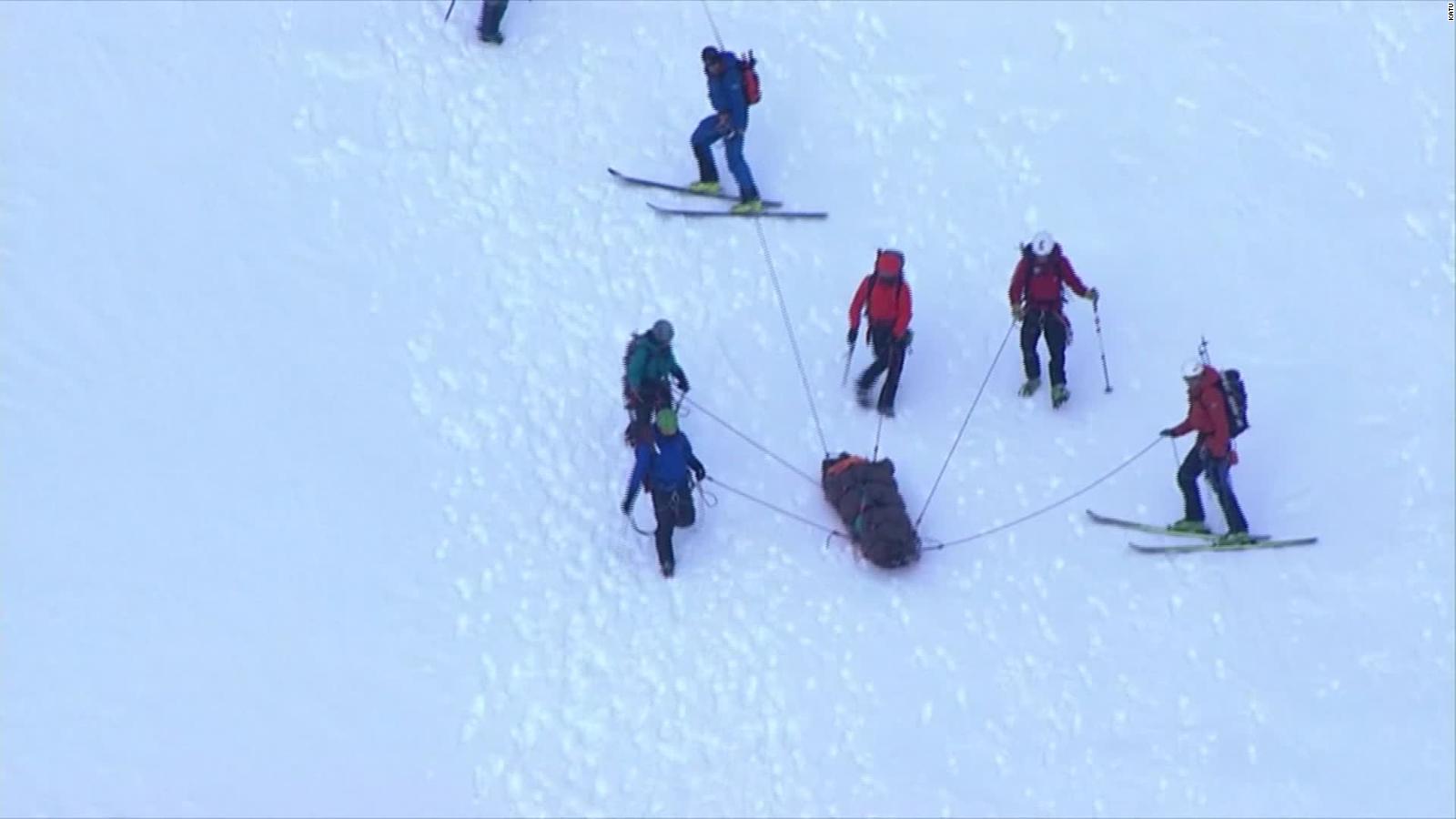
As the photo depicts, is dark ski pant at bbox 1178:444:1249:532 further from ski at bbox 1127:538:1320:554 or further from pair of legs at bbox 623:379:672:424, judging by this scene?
pair of legs at bbox 623:379:672:424

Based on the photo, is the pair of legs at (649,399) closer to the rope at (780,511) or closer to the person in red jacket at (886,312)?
the rope at (780,511)

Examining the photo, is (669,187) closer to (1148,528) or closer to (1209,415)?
(1148,528)

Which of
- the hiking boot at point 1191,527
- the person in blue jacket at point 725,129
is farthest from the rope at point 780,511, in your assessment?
the person in blue jacket at point 725,129

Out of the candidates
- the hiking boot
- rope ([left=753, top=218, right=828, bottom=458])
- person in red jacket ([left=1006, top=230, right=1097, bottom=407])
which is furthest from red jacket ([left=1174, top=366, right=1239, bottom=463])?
rope ([left=753, top=218, right=828, bottom=458])

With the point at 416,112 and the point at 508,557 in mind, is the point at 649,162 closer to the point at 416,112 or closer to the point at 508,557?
the point at 416,112

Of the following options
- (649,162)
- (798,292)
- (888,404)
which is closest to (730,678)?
(888,404)

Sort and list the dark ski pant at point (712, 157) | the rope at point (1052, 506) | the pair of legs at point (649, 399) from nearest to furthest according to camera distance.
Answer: the pair of legs at point (649, 399), the rope at point (1052, 506), the dark ski pant at point (712, 157)

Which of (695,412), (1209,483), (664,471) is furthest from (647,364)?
(1209,483)
